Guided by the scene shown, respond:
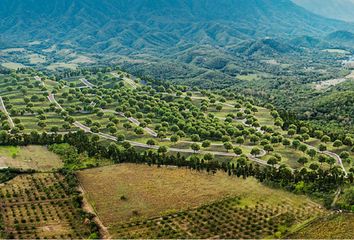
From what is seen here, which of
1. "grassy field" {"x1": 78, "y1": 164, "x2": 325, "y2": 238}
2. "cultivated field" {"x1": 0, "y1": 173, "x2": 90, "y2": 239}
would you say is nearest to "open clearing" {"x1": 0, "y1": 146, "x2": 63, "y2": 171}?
"cultivated field" {"x1": 0, "y1": 173, "x2": 90, "y2": 239}

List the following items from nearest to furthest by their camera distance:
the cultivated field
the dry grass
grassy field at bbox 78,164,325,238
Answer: the cultivated field, grassy field at bbox 78,164,325,238, the dry grass

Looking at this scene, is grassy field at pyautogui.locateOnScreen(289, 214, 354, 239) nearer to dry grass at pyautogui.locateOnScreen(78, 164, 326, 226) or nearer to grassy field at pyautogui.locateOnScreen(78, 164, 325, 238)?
grassy field at pyautogui.locateOnScreen(78, 164, 325, 238)

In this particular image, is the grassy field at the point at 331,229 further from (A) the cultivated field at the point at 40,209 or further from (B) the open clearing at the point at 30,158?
(B) the open clearing at the point at 30,158

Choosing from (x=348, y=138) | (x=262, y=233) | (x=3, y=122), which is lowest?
(x=3, y=122)

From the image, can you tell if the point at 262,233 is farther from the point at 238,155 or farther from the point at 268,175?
the point at 238,155

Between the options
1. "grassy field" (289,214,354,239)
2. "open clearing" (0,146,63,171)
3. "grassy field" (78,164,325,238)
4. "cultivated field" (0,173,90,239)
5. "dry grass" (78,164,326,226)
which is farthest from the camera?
"open clearing" (0,146,63,171)

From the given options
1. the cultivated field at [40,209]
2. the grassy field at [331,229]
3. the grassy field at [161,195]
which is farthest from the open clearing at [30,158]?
the grassy field at [331,229]

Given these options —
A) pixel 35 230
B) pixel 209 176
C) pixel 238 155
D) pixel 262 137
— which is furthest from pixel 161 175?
pixel 262 137
